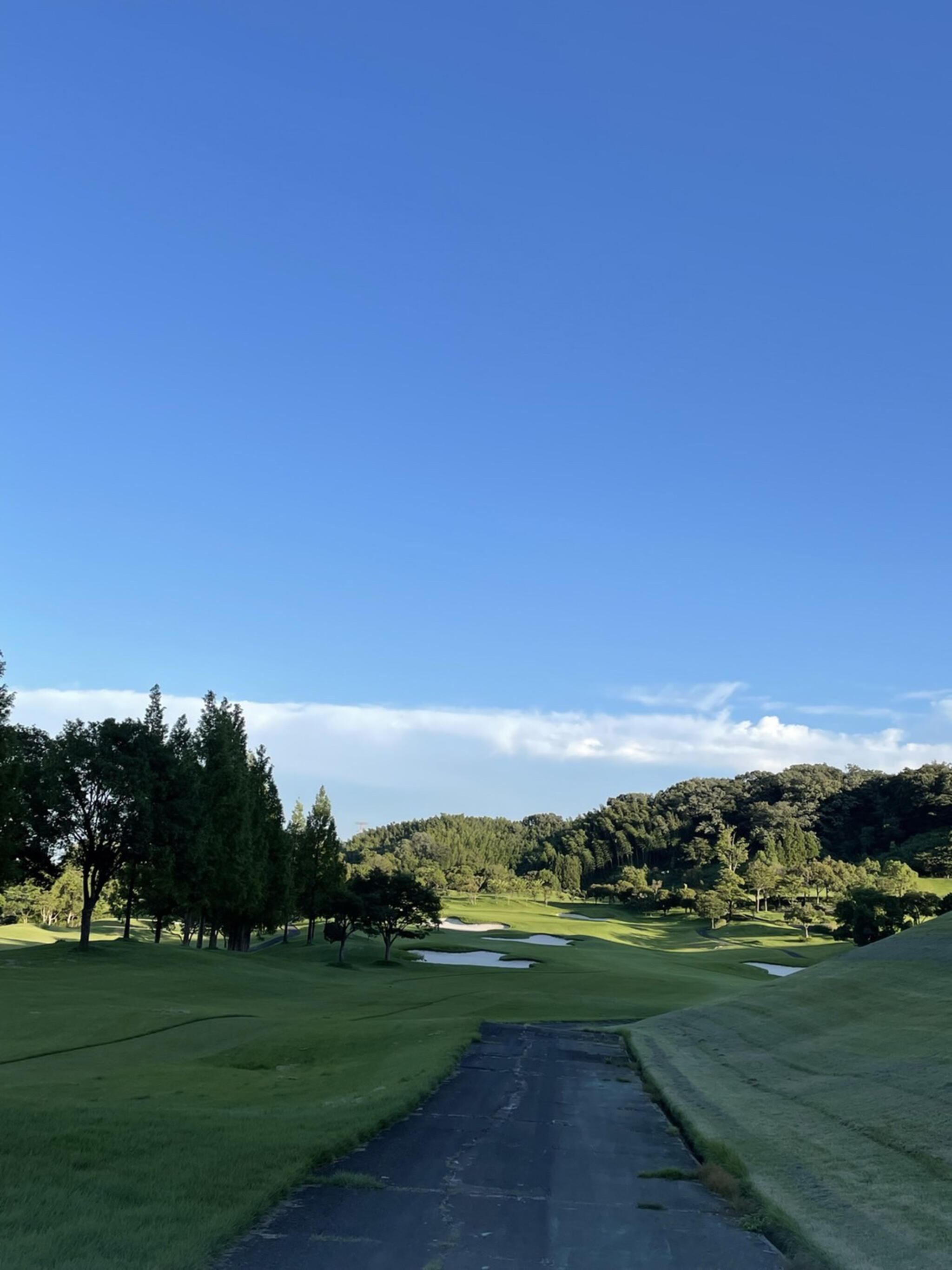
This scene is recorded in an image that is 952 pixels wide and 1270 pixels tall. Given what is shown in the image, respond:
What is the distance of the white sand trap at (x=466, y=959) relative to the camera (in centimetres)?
7289

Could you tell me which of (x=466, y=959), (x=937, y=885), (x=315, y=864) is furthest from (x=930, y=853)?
(x=315, y=864)

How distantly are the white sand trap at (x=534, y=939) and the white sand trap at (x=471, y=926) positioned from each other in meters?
9.31

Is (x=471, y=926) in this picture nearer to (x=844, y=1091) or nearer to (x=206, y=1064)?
(x=206, y=1064)

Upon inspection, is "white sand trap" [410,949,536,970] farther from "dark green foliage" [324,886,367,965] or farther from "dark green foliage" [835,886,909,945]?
"dark green foliage" [835,886,909,945]

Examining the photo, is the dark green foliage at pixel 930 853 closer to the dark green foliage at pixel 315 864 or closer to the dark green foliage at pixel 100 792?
the dark green foliage at pixel 315 864

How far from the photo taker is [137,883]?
2386 inches

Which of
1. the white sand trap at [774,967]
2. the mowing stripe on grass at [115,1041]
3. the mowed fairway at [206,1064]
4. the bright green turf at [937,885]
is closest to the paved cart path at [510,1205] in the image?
the mowed fairway at [206,1064]

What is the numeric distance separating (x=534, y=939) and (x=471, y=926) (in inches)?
855

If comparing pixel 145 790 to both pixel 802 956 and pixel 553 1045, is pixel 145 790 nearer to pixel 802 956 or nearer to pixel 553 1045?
pixel 553 1045

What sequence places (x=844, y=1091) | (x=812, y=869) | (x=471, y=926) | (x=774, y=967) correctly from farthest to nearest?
(x=812, y=869), (x=471, y=926), (x=774, y=967), (x=844, y=1091)

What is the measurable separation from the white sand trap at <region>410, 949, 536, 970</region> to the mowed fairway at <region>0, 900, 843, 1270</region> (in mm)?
3578

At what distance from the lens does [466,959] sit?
78188 millimetres

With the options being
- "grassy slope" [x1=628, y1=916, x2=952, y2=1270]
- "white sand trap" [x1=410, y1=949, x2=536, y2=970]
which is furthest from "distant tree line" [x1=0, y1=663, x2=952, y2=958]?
"grassy slope" [x1=628, y1=916, x2=952, y2=1270]

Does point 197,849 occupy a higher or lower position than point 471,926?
higher
